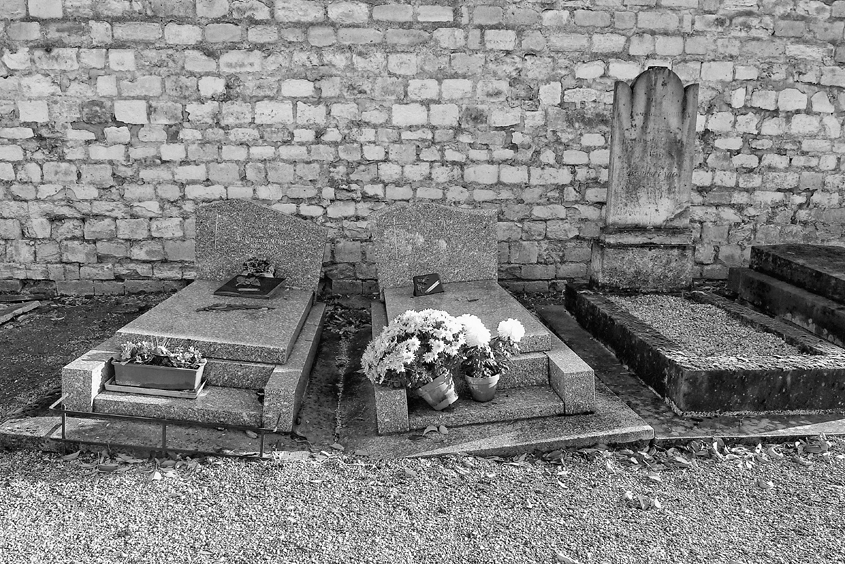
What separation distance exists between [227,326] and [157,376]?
0.70m

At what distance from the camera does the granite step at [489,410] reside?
398cm

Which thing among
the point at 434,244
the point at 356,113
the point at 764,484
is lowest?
the point at 764,484

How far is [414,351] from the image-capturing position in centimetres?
390

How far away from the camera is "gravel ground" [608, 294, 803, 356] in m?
4.62

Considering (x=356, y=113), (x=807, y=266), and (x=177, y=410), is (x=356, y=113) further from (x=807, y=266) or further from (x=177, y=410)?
(x=807, y=266)

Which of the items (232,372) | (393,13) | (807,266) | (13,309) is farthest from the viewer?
(393,13)

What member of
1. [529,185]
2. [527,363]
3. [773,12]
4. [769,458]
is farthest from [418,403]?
[773,12]

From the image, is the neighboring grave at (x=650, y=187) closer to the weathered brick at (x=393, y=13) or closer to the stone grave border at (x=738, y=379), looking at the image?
Answer: the stone grave border at (x=738, y=379)

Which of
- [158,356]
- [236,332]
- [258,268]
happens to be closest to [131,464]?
[158,356]

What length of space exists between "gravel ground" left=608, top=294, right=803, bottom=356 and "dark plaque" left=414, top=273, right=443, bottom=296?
1.45 meters

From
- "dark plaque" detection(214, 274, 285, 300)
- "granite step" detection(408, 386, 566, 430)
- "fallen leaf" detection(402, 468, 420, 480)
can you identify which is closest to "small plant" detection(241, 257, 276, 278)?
"dark plaque" detection(214, 274, 285, 300)

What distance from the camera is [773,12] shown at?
686cm

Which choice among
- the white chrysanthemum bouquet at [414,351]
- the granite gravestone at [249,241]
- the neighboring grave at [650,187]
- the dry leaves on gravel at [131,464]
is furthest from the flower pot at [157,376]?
the neighboring grave at [650,187]

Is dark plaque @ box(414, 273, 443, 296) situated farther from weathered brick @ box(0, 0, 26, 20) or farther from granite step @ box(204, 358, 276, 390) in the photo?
weathered brick @ box(0, 0, 26, 20)
